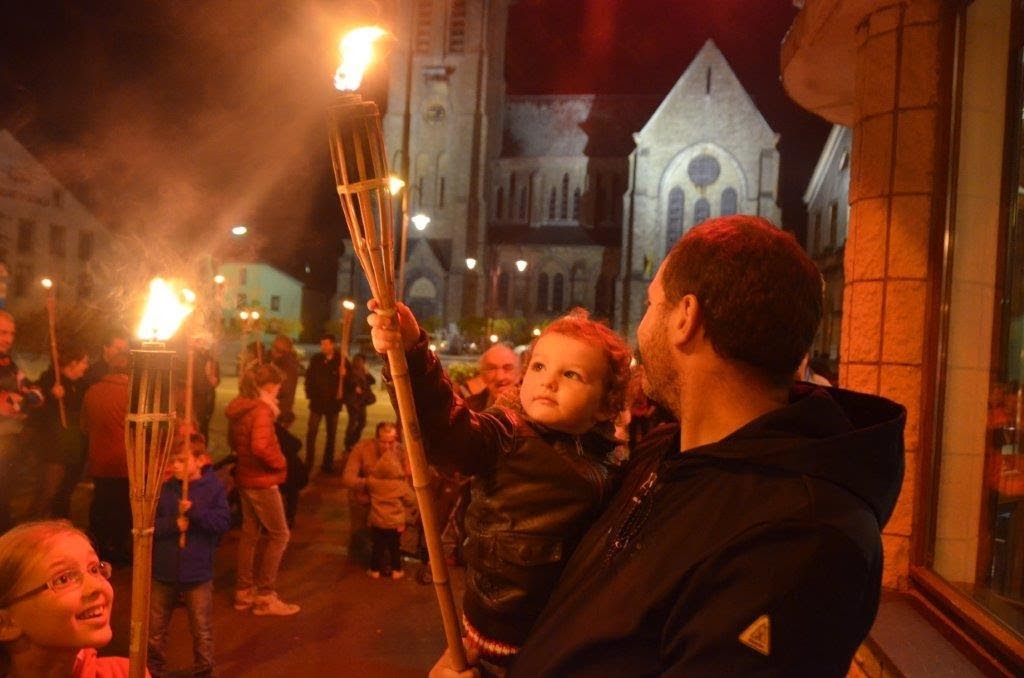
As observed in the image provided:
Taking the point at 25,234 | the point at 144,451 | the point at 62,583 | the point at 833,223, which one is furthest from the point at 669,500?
the point at 25,234

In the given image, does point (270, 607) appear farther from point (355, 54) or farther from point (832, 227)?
point (832, 227)

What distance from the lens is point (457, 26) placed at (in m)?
51.7

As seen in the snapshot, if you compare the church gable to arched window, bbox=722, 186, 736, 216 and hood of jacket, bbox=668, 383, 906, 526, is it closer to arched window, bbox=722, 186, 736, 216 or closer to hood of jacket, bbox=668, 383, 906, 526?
arched window, bbox=722, 186, 736, 216

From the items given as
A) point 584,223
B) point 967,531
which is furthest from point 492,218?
point 967,531

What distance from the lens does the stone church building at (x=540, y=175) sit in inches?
1810

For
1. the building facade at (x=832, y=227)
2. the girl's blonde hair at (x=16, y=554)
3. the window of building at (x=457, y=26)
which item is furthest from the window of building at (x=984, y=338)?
the window of building at (x=457, y=26)

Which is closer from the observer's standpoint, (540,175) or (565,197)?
(565,197)

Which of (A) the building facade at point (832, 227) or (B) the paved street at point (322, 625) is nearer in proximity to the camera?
(B) the paved street at point (322, 625)

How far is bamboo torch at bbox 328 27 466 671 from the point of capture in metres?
1.66

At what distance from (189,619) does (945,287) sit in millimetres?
4873

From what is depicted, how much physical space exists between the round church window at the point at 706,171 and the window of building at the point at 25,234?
38.3 meters

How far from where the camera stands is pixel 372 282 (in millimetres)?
1720

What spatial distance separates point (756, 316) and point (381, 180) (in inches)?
34.1

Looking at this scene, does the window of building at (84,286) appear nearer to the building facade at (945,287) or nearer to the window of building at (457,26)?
the window of building at (457,26)
